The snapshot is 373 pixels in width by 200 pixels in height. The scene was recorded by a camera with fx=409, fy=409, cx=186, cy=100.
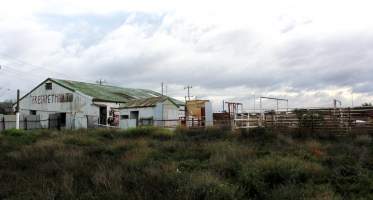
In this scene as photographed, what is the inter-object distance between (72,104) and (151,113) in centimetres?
1621

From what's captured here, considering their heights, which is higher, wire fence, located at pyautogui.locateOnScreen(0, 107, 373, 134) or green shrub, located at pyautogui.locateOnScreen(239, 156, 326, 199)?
wire fence, located at pyautogui.locateOnScreen(0, 107, 373, 134)

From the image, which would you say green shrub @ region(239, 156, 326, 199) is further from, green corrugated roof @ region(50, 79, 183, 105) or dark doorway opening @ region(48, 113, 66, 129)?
dark doorway opening @ region(48, 113, 66, 129)

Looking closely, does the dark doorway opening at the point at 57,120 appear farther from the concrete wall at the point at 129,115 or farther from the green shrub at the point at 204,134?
the green shrub at the point at 204,134

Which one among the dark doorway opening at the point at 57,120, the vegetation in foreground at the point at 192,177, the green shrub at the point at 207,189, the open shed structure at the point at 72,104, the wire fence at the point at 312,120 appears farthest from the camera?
Result: the dark doorway opening at the point at 57,120

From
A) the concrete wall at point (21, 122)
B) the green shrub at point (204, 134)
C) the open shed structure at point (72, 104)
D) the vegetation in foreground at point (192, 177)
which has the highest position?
the open shed structure at point (72, 104)

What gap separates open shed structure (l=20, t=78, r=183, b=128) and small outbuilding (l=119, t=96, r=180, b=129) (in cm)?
696

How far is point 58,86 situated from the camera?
51.2m

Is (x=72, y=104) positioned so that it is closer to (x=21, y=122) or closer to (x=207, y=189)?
(x=21, y=122)

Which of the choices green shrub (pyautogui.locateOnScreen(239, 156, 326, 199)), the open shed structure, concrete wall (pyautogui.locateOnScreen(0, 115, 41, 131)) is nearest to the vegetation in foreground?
green shrub (pyautogui.locateOnScreen(239, 156, 326, 199))

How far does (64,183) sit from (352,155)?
1050 centimetres

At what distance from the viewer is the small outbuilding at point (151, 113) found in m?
37.0

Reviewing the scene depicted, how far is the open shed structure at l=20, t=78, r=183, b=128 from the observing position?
155ft

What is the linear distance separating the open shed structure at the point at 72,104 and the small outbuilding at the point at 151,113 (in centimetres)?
696

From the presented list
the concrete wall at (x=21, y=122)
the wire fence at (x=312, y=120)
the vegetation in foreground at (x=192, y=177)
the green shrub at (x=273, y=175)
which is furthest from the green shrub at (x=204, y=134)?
the concrete wall at (x=21, y=122)
